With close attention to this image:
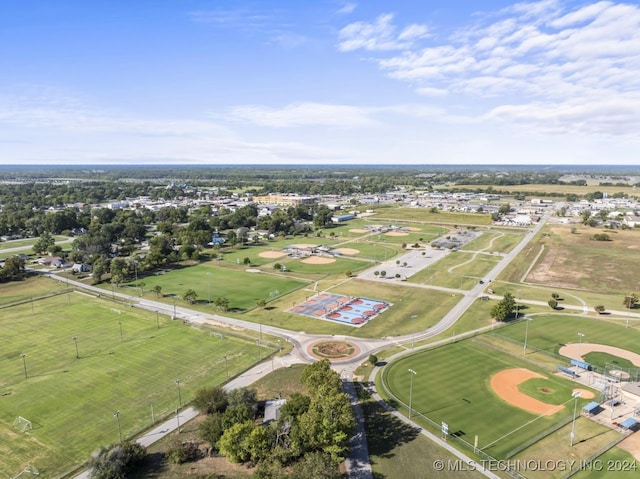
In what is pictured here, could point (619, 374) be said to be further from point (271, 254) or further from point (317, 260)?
point (271, 254)

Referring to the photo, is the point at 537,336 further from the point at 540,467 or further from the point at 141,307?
the point at 141,307

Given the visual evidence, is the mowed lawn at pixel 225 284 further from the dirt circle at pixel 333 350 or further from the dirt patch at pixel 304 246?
the dirt patch at pixel 304 246

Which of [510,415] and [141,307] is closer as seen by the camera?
[510,415]

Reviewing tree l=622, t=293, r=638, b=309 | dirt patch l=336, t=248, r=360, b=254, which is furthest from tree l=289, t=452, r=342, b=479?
dirt patch l=336, t=248, r=360, b=254

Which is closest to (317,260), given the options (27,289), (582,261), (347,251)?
(347,251)

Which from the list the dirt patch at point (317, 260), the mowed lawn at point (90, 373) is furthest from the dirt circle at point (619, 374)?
the dirt patch at point (317, 260)

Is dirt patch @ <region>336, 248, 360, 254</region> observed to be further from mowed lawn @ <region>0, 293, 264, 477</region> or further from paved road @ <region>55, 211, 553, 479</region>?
mowed lawn @ <region>0, 293, 264, 477</region>

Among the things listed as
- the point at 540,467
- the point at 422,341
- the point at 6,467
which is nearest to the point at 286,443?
the point at 540,467
